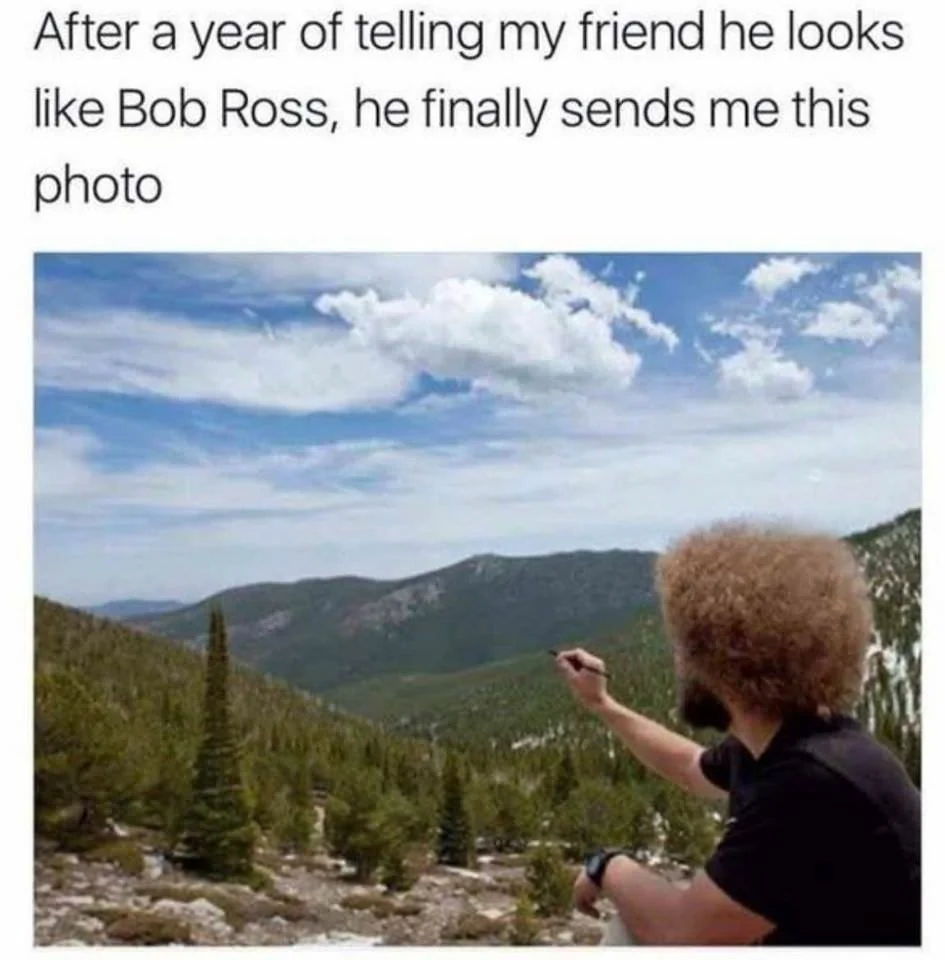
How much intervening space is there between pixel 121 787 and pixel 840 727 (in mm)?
6365

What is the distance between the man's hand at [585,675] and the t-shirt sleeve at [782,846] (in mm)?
843

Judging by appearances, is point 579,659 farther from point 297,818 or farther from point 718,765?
point 297,818

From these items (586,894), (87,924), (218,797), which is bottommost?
(87,924)

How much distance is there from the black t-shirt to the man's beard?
0.80 feet

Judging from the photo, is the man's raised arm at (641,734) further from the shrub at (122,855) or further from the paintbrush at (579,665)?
the shrub at (122,855)

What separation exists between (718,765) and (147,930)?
527 centimetres

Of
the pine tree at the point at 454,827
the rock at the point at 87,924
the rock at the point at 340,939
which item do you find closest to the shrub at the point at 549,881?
the pine tree at the point at 454,827

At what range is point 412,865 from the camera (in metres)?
8.70

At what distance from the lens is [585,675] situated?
2.60 metres

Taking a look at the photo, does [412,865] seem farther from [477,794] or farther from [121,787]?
[121,787]

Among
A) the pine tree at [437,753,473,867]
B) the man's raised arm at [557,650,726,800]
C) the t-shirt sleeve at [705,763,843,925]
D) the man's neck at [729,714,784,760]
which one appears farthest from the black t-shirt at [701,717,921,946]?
the pine tree at [437,753,473,867]

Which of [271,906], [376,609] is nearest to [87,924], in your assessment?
[271,906]

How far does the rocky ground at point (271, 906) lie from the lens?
6.57 metres
